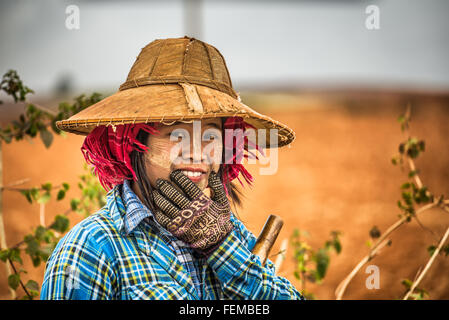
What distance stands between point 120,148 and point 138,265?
442 millimetres

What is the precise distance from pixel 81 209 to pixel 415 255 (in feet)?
18.9

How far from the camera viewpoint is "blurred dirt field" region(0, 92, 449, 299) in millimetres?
5949

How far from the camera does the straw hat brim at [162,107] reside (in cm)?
135

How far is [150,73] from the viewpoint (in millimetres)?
1525

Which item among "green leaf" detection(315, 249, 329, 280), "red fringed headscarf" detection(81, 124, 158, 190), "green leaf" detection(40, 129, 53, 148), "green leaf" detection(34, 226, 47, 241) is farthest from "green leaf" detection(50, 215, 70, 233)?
"green leaf" detection(315, 249, 329, 280)

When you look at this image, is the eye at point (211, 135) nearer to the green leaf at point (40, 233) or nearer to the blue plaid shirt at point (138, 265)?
the blue plaid shirt at point (138, 265)

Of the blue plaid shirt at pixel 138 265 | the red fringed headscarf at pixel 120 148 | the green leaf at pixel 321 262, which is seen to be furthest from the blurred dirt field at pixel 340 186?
the blue plaid shirt at pixel 138 265

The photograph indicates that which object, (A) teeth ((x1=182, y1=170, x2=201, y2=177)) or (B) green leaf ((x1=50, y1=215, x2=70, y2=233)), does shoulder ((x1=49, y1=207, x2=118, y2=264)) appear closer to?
(A) teeth ((x1=182, y1=170, x2=201, y2=177))

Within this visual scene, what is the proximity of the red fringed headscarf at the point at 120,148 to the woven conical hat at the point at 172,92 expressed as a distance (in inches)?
3.2

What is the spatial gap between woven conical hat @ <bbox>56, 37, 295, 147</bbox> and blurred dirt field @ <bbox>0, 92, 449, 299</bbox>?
220 centimetres

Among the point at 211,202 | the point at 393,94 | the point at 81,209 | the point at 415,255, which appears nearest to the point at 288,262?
the point at 415,255

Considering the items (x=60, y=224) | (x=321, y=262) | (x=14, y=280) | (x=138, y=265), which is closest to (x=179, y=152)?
(x=138, y=265)

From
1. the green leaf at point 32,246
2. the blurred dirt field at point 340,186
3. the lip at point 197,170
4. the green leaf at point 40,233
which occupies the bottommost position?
the blurred dirt field at point 340,186
